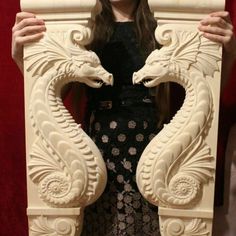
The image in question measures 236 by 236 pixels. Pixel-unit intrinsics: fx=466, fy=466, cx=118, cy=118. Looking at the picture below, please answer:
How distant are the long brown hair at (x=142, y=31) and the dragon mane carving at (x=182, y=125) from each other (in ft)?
0.35

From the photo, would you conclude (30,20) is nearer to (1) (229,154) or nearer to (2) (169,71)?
(2) (169,71)

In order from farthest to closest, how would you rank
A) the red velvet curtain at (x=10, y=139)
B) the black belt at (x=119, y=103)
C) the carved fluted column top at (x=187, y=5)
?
the red velvet curtain at (x=10, y=139) → the black belt at (x=119, y=103) → the carved fluted column top at (x=187, y=5)

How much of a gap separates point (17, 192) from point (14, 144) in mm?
133

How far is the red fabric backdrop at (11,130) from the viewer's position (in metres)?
1.17

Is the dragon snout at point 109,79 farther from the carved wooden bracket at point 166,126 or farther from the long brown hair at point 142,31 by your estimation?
the long brown hair at point 142,31

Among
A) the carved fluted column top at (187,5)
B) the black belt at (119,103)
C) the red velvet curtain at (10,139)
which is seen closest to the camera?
the carved fluted column top at (187,5)

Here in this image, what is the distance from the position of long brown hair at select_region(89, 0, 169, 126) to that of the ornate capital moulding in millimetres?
103

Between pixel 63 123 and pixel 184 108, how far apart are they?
226 millimetres

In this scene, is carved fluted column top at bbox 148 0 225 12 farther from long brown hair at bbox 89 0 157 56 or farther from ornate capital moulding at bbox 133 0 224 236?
long brown hair at bbox 89 0 157 56

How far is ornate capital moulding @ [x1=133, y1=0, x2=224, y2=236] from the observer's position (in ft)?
2.77

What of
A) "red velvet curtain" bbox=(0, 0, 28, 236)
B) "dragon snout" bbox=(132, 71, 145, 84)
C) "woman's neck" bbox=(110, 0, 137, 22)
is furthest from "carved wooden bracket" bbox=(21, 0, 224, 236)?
"red velvet curtain" bbox=(0, 0, 28, 236)

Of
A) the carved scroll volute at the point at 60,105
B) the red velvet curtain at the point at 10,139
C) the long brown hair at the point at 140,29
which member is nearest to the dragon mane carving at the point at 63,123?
the carved scroll volute at the point at 60,105

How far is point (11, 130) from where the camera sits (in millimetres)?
1218

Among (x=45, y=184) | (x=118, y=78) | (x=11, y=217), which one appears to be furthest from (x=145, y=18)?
(x=11, y=217)
